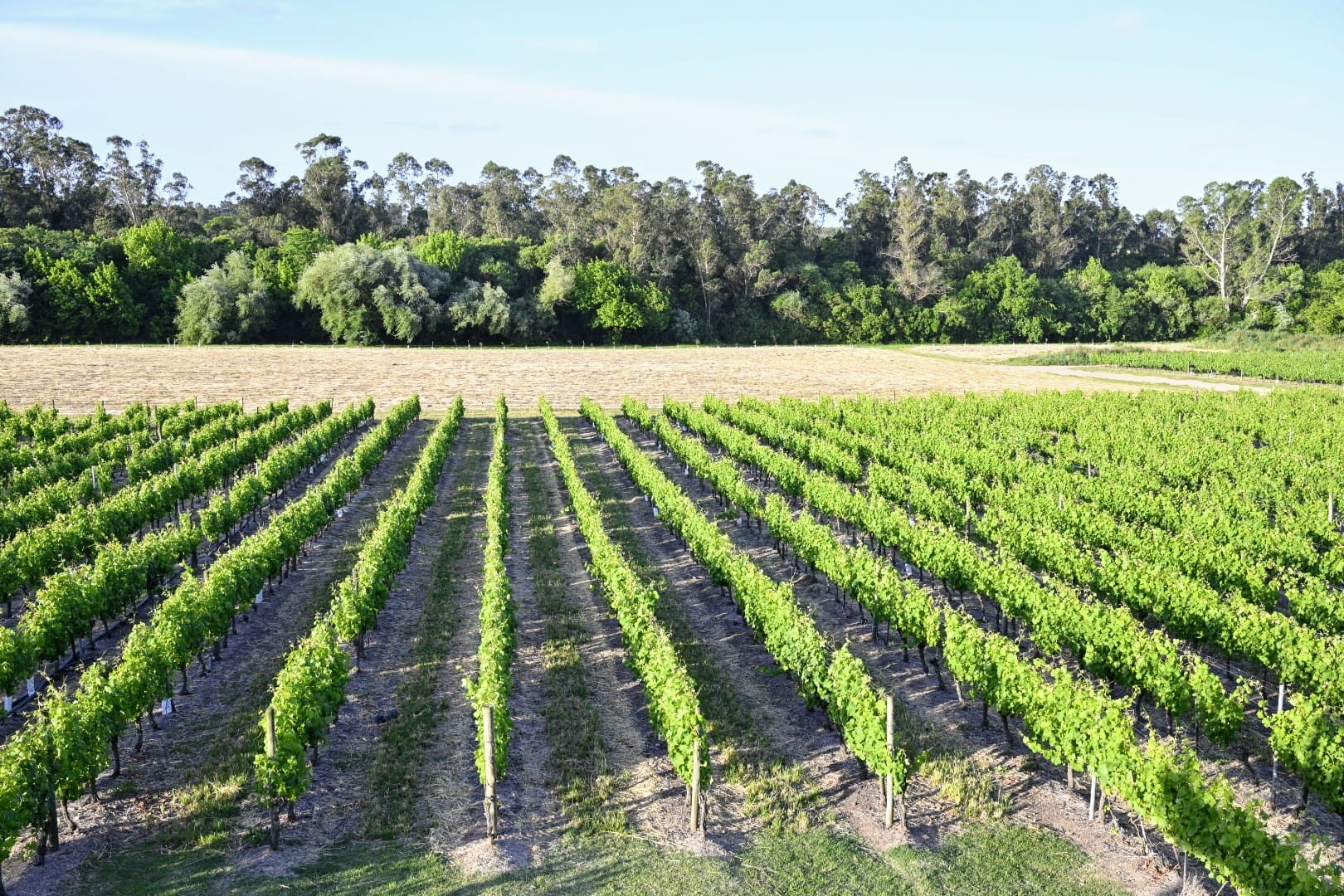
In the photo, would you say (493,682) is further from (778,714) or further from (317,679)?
(778,714)

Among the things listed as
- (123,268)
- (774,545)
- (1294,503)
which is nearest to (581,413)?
(774,545)

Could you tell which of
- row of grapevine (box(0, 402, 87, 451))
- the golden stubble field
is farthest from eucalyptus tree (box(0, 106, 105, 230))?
row of grapevine (box(0, 402, 87, 451))

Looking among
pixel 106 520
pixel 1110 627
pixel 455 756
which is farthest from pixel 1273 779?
pixel 106 520

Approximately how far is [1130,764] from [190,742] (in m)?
12.4

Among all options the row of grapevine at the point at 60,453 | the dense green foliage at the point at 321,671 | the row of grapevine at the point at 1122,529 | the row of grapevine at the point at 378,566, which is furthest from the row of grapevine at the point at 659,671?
the row of grapevine at the point at 60,453

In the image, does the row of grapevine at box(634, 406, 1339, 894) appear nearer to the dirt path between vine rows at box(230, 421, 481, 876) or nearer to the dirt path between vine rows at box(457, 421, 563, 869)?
the dirt path between vine rows at box(457, 421, 563, 869)

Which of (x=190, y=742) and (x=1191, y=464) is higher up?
(x=1191, y=464)

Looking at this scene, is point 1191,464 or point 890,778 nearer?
point 890,778

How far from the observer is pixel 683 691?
12.6 m

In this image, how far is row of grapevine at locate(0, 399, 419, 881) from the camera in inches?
419

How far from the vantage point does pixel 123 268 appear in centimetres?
7881

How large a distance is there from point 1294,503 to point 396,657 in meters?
21.2

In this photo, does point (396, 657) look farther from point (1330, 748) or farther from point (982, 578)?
point (1330, 748)

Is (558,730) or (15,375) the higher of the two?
(15,375)
